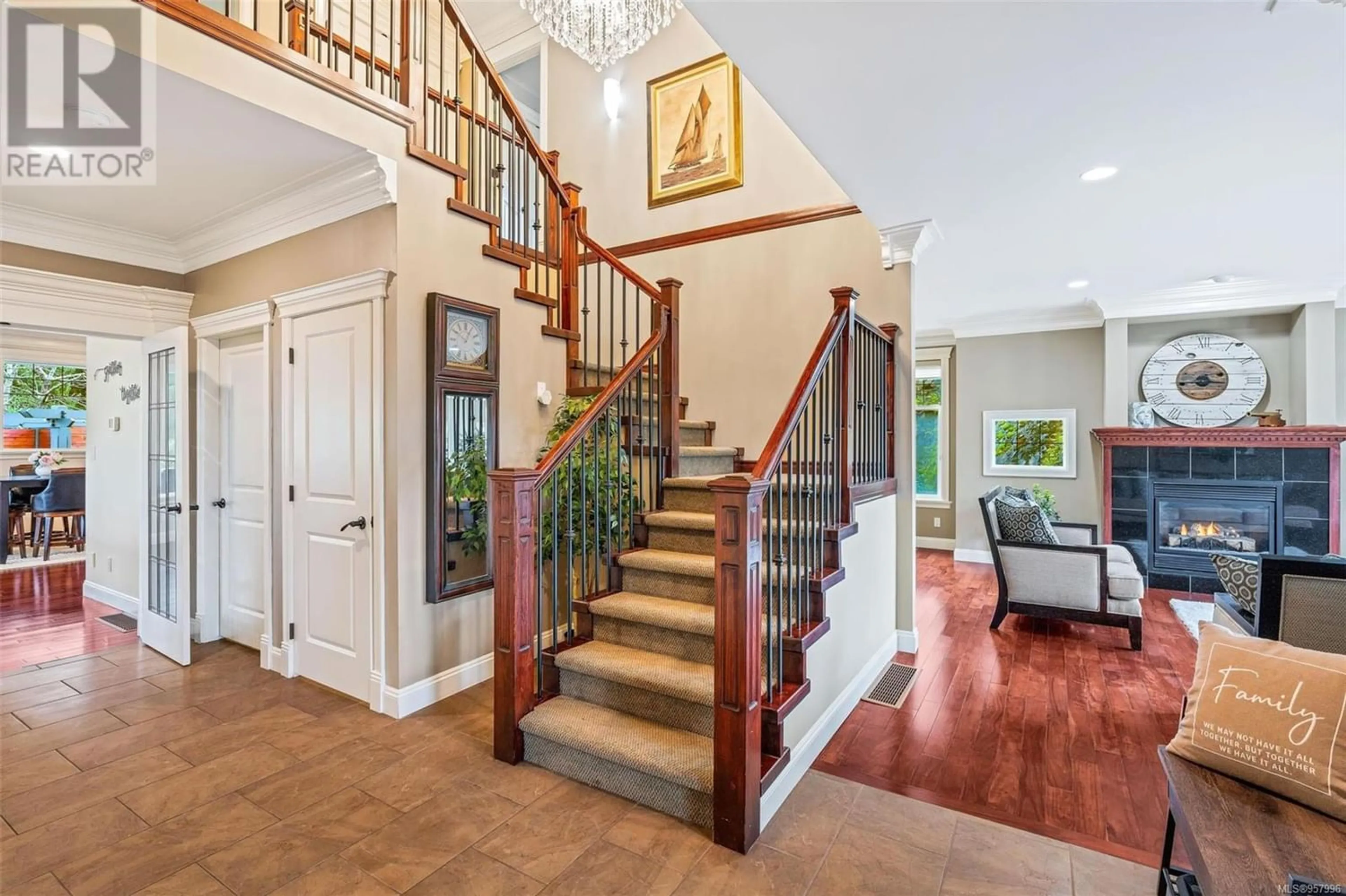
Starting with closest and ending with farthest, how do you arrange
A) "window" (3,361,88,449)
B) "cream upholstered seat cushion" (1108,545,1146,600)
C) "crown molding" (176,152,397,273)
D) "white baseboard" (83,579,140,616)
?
1. "crown molding" (176,152,397,273)
2. "cream upholstered seat cushion" (1108,545,1146,600)
3. "white baseboard" (83,579,140,616)
4. "window" (3,361,88,449)

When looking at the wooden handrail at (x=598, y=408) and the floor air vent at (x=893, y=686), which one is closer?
the wooden handrail at (x=598, y=408)

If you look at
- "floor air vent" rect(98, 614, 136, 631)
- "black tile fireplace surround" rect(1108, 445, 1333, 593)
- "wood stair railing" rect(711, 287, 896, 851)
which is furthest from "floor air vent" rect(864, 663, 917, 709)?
"floor air vent" rect(98, 614, 136, 631)

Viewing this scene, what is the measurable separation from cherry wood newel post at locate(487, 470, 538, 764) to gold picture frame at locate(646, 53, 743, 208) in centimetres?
321

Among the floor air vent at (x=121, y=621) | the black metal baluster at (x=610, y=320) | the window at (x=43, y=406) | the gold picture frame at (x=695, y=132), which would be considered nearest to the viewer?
the black metal baluster at (x=610, y=320)

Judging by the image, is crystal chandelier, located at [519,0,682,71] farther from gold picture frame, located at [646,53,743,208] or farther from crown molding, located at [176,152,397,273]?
crown molding, located at [176,152,397,273]

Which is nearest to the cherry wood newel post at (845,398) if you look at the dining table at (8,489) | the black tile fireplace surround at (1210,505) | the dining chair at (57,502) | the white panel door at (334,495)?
the white panel door at (334,495)

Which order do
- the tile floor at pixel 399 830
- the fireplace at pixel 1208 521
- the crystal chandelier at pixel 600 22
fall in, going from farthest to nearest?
the fireplace at pixel 1208 521 < the crystal chandelier at pixel 600 22 < the tile floor at pixel 399 830

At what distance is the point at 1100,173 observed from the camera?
3.10 meters

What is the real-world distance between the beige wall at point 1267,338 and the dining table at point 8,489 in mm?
11468

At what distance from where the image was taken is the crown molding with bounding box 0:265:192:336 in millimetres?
3373

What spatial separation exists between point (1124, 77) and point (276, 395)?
435 centimetres

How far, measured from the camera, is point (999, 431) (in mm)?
6719

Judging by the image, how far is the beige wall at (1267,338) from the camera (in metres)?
5.55

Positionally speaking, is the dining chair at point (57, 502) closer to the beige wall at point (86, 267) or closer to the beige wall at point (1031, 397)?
the beige wall at point (86, 267)
